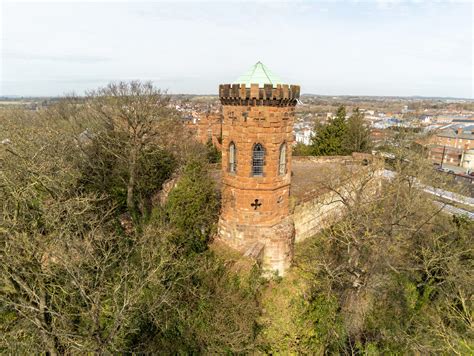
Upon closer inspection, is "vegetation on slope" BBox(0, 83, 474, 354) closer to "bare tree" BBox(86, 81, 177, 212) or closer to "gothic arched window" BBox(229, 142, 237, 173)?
"bare tree" BBox(86, 81, 177, 212)

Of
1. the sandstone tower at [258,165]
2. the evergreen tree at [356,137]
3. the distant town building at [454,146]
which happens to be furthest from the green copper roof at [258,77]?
the distant town building at [454,146]

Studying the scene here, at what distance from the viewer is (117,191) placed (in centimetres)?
2083

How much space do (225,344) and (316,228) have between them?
12131 millimetres

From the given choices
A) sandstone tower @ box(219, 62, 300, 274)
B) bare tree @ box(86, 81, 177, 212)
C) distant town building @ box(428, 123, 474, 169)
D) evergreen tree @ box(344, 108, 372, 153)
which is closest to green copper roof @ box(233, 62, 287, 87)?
sandstone tower @ box(219, 62, 300, 274)

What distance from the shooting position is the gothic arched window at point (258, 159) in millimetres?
13656

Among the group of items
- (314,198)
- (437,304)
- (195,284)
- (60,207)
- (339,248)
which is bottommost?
(437,304)

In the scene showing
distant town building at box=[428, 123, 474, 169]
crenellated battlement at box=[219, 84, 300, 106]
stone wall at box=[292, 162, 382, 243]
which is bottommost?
distant town building at box=[428, 123, 474, 169]

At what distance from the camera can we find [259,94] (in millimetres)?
12680

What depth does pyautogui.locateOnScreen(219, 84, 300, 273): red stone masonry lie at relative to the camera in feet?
42.8

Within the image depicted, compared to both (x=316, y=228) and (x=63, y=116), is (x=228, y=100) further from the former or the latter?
(x=63, y=116)

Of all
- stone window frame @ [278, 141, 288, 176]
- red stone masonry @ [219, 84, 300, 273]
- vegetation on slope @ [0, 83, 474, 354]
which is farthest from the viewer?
stone window frame @ [278, 141, 288, 176]

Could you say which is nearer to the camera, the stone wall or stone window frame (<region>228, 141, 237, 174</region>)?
stone window frame (<region>228, 141, 237, 174</region>)

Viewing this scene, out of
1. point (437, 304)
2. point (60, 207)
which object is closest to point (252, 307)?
point (60, 207)

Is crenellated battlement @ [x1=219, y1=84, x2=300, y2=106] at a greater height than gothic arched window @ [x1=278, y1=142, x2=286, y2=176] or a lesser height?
greater
